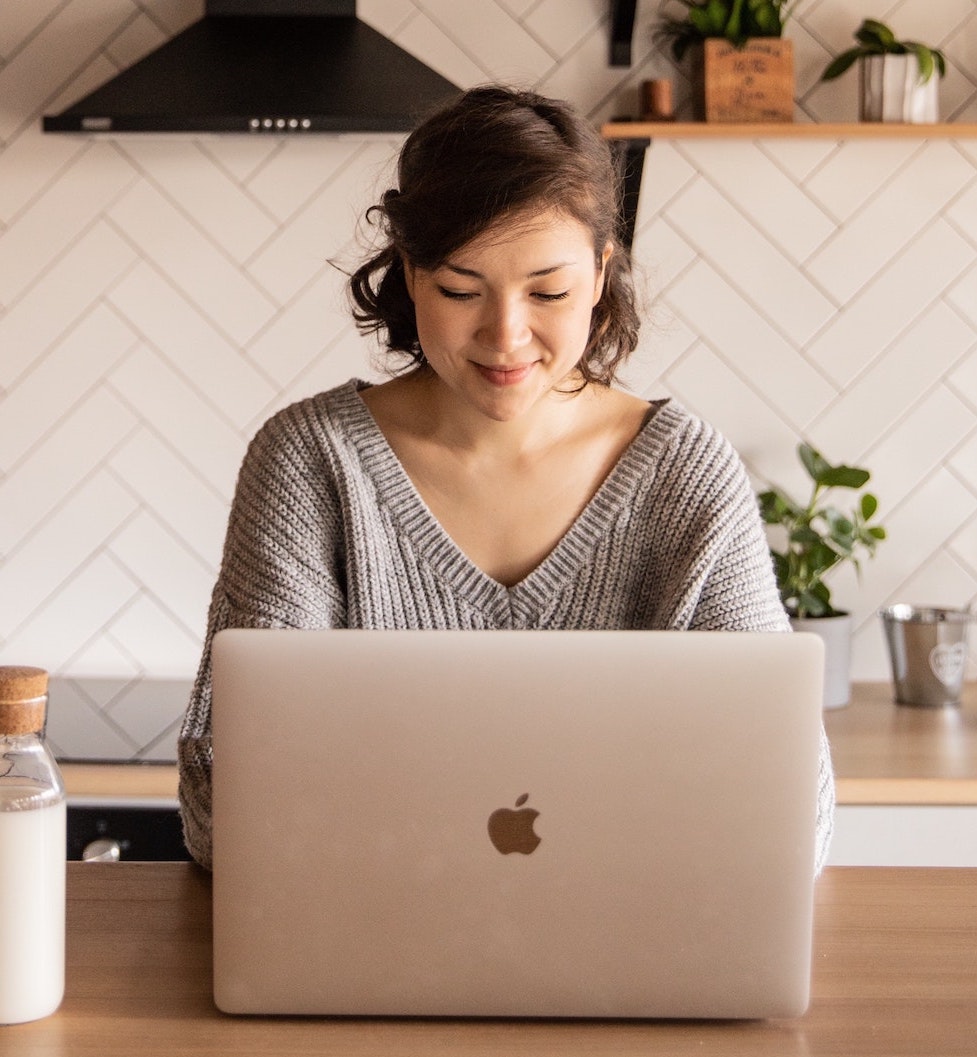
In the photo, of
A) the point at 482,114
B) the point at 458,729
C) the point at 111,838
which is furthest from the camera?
the point at 111,838

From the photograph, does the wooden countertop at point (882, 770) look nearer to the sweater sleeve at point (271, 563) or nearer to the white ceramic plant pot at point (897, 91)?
the sweater sleeve at point (271, 563)

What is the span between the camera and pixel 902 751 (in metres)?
2.07

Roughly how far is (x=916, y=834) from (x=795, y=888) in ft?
4.09

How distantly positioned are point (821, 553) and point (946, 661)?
10.9 inches

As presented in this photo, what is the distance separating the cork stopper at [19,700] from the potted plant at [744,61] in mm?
1798

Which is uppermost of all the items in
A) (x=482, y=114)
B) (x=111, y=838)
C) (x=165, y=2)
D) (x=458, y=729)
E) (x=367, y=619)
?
(x=165, y=2)

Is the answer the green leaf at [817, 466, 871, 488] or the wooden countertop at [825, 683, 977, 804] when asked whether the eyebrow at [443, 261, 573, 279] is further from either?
the green leaf at [817, 466, 871, 488]

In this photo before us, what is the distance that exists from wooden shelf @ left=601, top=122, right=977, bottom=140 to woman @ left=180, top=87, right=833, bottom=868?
2.89 ft

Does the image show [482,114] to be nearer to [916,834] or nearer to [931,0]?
[916,834]

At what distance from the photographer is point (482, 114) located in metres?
1.27

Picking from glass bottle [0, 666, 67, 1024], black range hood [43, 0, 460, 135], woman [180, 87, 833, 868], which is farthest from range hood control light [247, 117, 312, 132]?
glass bottle [0, 666, 67, 1024]

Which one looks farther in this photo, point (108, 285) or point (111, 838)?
point (108, 285)

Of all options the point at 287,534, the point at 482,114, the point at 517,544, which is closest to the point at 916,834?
the point at 517,544

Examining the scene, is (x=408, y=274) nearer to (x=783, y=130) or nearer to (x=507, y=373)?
(x=507, y=373)
